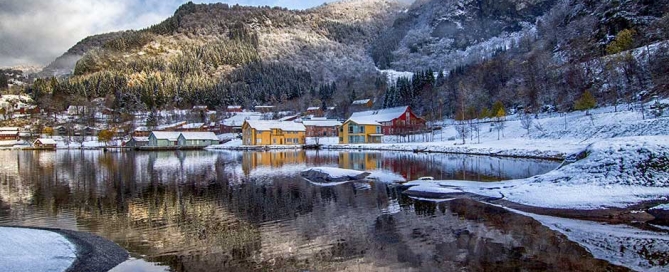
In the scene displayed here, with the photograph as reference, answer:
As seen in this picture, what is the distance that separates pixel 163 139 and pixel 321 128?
37722 millimetres

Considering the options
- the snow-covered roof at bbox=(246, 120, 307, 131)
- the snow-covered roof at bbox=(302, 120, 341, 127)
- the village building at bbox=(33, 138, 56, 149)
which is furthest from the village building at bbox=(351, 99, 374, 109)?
the village building at bbox=(33, 138, 56, 149)

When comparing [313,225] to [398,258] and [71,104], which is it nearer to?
[398,258]

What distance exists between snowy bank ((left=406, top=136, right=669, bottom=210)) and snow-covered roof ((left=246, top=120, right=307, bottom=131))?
65.6m

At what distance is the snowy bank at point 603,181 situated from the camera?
1659cm

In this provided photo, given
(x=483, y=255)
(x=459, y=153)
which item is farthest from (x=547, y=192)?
(x=459, y=153)

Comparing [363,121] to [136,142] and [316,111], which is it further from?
[136,142]

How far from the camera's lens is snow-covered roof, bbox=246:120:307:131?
274 feet

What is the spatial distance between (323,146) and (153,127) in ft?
208

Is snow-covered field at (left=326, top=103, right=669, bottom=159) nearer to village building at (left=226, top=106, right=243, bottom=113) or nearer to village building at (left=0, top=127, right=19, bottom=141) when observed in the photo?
village building at (left=226, top=106, right=243, bottom=113)

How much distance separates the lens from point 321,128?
313ft

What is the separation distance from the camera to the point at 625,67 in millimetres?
63750

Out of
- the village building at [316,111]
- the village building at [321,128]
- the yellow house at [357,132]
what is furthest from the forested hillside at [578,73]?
the village building at [316,111]

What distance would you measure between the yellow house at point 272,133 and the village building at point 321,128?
502 cm

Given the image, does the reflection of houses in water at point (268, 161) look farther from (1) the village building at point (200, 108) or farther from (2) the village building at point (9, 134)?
(2) the village building at point (9, 134)
